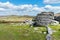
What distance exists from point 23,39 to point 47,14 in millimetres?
48832

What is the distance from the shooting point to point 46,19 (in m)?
Answer: 79.2

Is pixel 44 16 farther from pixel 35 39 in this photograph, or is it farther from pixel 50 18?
pixel 35 39

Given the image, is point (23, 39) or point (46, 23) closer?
point (23, 39)

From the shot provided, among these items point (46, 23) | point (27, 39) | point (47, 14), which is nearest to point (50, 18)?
point (47, 14)

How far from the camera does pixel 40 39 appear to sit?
34250 mm

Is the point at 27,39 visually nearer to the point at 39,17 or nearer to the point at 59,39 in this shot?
the point at 59,39

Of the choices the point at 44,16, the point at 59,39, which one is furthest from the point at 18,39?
the point at 44,16

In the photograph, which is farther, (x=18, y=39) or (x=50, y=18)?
(x=50, y=18)

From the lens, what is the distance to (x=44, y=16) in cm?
8112

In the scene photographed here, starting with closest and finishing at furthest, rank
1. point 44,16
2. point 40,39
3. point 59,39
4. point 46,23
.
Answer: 1. point 59,39
2. point 40,39
3. point 46,23
4. point 44,16

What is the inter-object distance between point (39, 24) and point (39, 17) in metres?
6.43

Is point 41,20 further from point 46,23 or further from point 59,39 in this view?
point 59,39

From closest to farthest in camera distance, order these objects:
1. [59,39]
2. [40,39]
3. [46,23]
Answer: [59,39] → [40,39] → [46,23]

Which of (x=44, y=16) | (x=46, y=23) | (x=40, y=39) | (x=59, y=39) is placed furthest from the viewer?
(x=44, y=16)
